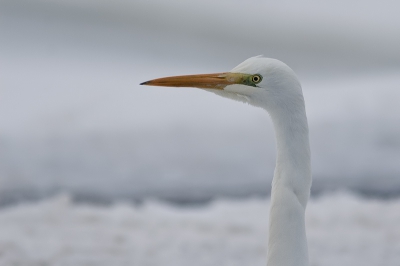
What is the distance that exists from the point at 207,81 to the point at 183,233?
1.23 m

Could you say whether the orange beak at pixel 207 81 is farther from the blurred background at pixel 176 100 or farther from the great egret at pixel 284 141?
the blurred background at pixel 176 100

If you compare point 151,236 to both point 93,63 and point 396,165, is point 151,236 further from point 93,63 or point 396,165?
point 93,63

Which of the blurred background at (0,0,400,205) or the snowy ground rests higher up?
the blurred background at (0,0,400,205)

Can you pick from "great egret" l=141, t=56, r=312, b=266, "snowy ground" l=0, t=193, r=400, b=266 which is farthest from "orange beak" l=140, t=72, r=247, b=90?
"snowy ground" l=0, t=193, r=400, b=266

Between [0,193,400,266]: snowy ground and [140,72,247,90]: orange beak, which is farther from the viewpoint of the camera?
[0,193,400,266]: snowy ground

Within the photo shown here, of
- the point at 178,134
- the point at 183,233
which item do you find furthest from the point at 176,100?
the point at 183,233

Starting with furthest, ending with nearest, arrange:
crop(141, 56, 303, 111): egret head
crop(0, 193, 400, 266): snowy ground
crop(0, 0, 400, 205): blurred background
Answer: crop(0, 0, 400, 205): blurred background < crop(0, 193, 400, 266): snowy ground < crop(141, 56, 303, 111): egret head

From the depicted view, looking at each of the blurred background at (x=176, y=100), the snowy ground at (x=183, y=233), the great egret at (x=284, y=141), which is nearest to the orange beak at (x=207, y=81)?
the great egret at (x=284, y=141)

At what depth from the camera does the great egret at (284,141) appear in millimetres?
1143

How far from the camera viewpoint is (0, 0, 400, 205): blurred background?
280 centimetres

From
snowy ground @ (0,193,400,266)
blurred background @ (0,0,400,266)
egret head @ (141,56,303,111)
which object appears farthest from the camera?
blurred background @ (0,0,400,266)

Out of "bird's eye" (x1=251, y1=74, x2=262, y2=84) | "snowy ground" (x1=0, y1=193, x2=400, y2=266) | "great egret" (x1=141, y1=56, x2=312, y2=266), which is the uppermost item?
"bird's eye" (x1=251, y1=74, x2=262, y2=84)

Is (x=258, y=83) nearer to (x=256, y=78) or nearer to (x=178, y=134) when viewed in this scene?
(x=256, y=78)

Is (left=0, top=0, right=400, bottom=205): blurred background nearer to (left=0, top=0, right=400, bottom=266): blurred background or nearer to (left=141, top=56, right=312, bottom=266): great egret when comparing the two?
(left=0, top=0, right=400, bottom=266): blurred background
